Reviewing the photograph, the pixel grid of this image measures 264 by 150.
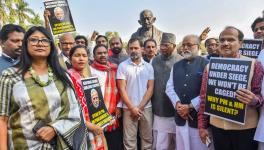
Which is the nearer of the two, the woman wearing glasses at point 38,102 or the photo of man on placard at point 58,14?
the woman wearing glasses at point 38,102

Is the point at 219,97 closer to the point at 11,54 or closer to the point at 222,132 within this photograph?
the point at 222,132

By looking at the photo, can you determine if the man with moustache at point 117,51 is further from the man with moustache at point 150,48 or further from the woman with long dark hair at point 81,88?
the woman with long dark hair at point 81,88

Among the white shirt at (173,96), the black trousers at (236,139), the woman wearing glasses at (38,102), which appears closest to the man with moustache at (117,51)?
the white shirt at (173,96)

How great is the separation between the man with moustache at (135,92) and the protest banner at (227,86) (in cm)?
159

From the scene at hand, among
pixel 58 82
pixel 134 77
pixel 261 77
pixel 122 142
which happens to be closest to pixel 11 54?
pixel 58 82

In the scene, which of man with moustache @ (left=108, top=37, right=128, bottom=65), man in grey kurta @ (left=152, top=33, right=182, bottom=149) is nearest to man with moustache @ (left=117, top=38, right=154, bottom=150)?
man in grey kurta @ (left=152, top=33, right=182, bottom=149)

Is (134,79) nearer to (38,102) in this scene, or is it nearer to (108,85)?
(108,85)

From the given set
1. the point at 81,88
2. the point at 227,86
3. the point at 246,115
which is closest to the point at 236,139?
the point at 246,115

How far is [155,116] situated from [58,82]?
2.72m

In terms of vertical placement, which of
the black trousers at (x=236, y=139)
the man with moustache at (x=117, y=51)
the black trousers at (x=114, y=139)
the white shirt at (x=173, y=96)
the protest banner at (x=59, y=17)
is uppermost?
the protest banner at (x=59, y=17)

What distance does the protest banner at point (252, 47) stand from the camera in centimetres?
469

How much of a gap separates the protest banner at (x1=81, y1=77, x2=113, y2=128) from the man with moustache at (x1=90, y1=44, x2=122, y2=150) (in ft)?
2.05

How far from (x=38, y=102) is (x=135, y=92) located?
2624 mm

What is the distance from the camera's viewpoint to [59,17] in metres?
6.04
